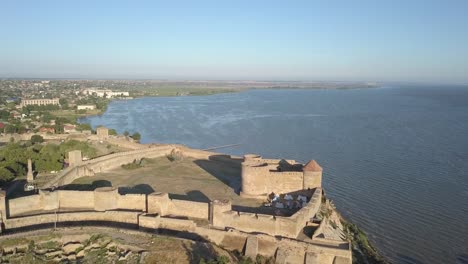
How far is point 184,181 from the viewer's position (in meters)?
21.4

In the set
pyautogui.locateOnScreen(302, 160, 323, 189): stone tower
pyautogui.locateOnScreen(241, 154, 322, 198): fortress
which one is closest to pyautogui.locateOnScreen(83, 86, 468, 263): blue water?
pyautogui.locateOnScreen(302, 160, 323, 189): stone tower

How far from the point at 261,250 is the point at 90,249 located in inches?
215

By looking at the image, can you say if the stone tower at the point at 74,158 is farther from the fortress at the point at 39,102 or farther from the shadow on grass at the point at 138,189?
the fortress at the point at 39,102

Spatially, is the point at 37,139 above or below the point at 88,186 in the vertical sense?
below

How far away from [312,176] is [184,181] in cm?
679

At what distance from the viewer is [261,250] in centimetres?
1381

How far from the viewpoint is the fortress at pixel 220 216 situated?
540 inches

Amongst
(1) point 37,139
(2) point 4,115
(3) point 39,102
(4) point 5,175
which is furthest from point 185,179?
(3) point 39,102

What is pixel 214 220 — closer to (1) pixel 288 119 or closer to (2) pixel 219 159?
(2) pixel 219 159

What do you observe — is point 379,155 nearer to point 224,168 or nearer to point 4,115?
point 224,168

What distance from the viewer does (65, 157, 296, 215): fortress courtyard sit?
732 inches

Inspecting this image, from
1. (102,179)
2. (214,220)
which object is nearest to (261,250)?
(214,220)

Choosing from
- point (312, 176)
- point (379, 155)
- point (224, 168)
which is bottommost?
point (379, 155)

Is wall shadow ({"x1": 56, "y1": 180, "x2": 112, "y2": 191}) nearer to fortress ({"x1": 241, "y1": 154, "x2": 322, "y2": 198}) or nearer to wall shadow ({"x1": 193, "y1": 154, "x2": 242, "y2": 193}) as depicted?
wall shadow ({"x1": 193, "y1": 154, "x2": 242, "y2": 193})
